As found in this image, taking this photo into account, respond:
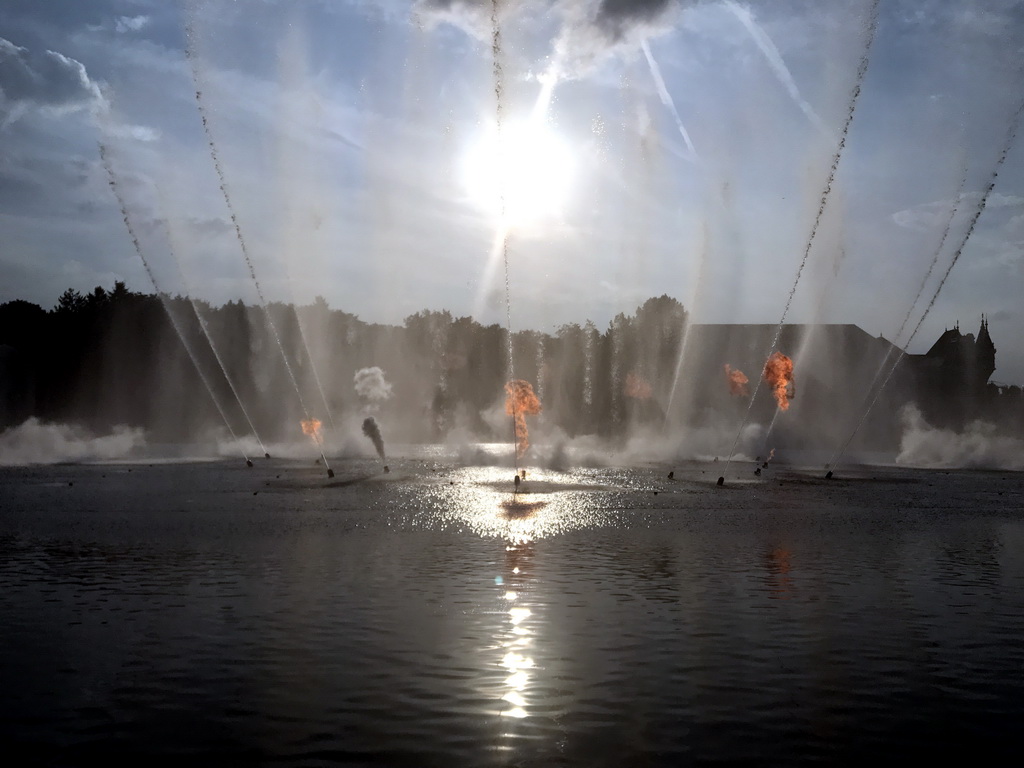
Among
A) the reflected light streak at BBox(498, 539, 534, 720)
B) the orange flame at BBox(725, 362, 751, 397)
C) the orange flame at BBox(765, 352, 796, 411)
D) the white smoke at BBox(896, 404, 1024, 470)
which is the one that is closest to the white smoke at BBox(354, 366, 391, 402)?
the orange flame at BBox(725, 362, 751, 397)

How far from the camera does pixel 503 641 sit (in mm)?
15039

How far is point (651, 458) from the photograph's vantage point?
97.1 meters

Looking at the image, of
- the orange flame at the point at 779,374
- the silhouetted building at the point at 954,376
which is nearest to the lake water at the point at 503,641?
the orange flame at the point at 779,374

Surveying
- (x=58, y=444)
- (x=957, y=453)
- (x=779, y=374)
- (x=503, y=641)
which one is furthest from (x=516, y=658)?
(x=957, y=453)

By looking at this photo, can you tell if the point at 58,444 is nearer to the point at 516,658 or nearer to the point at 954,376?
the point at 516,658

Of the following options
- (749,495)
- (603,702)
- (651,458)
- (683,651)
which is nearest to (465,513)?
(749,495)

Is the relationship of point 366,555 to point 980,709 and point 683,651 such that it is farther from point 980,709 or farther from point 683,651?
point 980,709

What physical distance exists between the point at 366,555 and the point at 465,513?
12129mm

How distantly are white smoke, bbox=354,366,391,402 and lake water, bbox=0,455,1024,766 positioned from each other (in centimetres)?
12140

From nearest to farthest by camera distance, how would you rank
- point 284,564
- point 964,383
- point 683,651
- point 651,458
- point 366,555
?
1. point 683,651
2. point 284,564
3. point 366,555
4. point 651,458
5. point 964,383

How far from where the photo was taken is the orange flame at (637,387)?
148 metres

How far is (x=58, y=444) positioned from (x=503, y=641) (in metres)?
95.6

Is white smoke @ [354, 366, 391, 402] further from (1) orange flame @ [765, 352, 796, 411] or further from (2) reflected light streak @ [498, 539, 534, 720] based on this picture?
(2) reflected light streak @ [498, 539, 534, 720]

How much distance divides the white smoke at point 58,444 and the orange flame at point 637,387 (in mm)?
75805
